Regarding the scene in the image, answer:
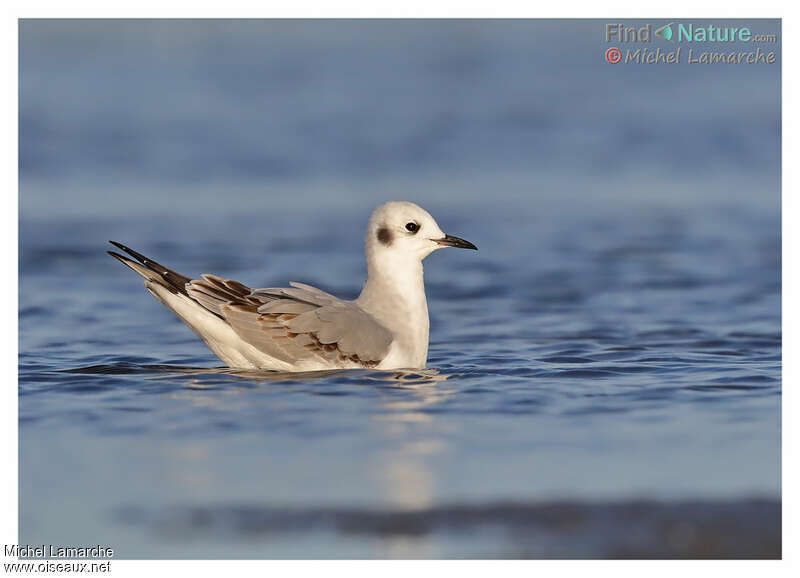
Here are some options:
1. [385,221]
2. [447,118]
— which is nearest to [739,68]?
[447,118]

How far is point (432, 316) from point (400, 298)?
2.62m

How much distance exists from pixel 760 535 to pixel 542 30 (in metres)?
21.7

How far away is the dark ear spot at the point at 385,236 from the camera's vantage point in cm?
946

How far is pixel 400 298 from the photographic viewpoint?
9.39 meters

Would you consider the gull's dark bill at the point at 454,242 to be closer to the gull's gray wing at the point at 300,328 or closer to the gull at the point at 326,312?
the gull at the point at 326,312

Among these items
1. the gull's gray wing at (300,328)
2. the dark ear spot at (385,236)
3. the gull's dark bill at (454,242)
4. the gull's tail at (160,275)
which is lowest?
the gull's gray wing at (300,328)

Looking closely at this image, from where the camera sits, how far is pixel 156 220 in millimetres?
16469

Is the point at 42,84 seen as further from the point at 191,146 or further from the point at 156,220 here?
the point at 156,220

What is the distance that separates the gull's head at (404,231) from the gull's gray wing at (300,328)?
691 mm

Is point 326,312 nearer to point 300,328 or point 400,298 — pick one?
point 300,328

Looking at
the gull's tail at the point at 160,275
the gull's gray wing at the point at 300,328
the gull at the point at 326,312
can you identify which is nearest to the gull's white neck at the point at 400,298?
the gull at the point at 326,312

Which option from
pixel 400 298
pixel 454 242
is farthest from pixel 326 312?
pixel 454 242

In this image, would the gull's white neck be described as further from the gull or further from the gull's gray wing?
the gull's gray wing

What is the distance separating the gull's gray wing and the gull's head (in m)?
0.69
